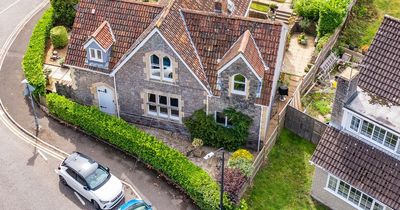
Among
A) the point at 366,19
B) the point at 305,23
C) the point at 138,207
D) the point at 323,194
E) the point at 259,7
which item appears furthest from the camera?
the point at 366,19

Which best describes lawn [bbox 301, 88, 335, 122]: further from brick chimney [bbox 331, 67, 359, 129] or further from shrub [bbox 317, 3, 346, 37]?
brick chimney [bbox 331, 67, 359, 129]

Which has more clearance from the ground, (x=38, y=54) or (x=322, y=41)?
(x=322, y=41)

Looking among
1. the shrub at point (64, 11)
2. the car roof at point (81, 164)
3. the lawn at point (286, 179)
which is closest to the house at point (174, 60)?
the lawn at point (286, 179)

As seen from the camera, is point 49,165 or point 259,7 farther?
point 259,7

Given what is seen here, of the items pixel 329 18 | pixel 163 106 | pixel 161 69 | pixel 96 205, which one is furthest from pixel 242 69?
pixel 329 18

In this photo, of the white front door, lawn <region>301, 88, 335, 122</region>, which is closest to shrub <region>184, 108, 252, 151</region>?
the white front door

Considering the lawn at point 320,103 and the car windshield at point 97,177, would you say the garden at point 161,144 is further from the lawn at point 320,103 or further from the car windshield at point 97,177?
the lawn at point 320,103

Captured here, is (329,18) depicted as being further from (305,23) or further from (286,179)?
(286,179)

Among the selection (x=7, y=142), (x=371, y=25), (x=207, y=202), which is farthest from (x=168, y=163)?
(x=371, y=25)
